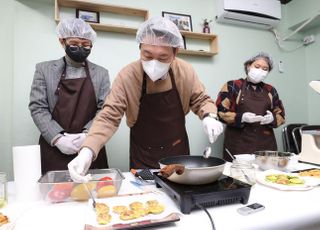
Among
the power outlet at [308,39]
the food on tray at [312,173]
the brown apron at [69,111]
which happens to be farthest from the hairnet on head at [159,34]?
the power outlet at [308,39]

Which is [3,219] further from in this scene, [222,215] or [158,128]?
[158,128]

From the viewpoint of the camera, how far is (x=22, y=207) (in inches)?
31.5

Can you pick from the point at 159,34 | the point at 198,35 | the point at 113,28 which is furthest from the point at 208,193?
the point at 198,35

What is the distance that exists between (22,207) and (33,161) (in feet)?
0.51

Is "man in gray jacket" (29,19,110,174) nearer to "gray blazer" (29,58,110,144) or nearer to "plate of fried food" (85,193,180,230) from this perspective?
"gray blazer" (29,58,110,144)

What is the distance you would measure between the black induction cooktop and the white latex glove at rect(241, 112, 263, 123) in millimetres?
1453

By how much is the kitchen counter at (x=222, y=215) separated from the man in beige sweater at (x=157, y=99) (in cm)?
41

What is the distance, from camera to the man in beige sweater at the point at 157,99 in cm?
121

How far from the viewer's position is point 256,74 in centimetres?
225

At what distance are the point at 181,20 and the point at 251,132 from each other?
1366mm

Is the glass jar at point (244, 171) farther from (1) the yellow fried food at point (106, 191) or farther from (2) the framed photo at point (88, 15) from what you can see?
(2) the framed photo at point (88, 15)

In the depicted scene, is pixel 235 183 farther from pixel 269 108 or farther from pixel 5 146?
pixel 5 146

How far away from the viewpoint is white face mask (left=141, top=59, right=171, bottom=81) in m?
1.23

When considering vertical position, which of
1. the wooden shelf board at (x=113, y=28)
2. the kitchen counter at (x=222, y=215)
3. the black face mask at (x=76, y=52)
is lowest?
the kitchen counter at (x=222, y=215)
